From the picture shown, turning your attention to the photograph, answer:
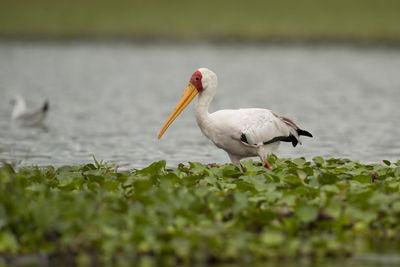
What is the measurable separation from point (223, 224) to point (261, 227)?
15.3 inches

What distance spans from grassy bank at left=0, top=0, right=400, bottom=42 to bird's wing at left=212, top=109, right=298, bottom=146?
1324 inches

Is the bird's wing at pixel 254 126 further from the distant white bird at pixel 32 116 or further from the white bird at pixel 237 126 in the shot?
the distant white bird at pixel 32 116

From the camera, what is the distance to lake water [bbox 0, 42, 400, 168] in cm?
1330

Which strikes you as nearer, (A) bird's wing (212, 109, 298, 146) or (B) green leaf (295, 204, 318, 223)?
(B) green leaf (295, 204, 318, 223)

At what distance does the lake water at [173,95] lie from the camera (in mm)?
13297

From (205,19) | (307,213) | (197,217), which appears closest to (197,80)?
(197,217)

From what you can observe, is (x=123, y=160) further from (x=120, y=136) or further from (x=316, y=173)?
(x=316, y=173)

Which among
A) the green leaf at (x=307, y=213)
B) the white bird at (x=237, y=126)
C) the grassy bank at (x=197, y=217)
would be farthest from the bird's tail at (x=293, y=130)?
the green leaf at (x=307, y=213)

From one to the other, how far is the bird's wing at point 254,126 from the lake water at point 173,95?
2517mm

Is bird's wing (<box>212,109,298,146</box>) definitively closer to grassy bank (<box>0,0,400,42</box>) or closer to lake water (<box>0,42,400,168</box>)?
lake water (<box>0,42,400,168</box>)

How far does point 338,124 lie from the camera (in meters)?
16.9

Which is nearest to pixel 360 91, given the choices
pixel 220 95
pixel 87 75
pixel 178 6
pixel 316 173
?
pixel 220 95

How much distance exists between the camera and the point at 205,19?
161ft

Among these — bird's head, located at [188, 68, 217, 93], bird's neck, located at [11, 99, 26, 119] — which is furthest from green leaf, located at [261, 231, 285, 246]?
bird's neck, located at [11, 99, 26, 119]
